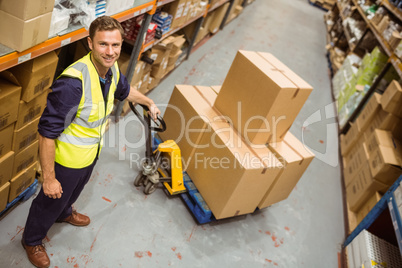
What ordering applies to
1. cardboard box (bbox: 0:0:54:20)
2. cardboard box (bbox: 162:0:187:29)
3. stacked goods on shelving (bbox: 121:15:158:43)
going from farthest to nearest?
cardboard box (bbox: 162:0:187:29), stacked goods on shelving (bbox: 121:15:158:43), cardboard box (bbox: 0:0:54:20)

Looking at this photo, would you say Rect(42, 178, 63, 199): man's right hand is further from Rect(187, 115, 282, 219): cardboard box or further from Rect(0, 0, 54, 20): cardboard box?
Rect(187, 115, 282, 219): cardboard box

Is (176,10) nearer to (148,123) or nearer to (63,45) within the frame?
(148,123)

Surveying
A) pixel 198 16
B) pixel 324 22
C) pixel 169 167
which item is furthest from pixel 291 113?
pixel 324 22

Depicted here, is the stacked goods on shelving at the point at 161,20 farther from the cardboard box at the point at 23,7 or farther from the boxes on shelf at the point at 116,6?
the cardboard box at the point at 23,7

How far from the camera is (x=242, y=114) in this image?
3.10 m

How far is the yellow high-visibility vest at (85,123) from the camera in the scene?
1.80m

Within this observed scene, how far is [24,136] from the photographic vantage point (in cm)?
231

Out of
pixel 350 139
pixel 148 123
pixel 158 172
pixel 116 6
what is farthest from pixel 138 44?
pixel 350 139

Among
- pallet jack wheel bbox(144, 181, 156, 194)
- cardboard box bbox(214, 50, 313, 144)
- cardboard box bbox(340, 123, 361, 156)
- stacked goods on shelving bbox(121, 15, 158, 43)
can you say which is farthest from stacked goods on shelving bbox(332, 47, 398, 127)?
pallet jack wheel bbox(144, 181, 156, 194)

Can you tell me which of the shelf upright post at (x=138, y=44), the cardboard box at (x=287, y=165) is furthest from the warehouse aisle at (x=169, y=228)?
the shelf upright post at (x=138, y=44)

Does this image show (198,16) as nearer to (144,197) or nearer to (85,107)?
(144,197)

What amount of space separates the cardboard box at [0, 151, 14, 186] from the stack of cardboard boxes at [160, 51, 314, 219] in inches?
63.0

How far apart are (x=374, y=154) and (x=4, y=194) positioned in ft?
12.8

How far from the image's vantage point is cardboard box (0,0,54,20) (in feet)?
5.54
